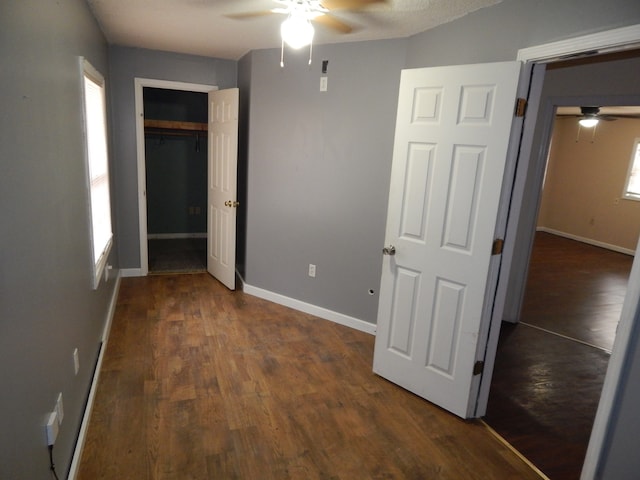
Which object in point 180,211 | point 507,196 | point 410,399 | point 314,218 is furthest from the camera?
point 180,211

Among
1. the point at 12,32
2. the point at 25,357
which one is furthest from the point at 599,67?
the point at 25,357

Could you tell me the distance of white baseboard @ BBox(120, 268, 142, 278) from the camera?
4742mm

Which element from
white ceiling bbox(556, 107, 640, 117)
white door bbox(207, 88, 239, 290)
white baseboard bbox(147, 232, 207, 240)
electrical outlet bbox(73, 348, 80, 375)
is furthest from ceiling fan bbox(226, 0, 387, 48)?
white ceiling bbox(556, 107, 640, 117)

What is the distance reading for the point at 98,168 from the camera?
3248mm

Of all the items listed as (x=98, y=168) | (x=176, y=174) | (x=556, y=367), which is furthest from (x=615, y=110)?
(x=98, y=168)

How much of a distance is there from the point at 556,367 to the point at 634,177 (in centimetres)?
620

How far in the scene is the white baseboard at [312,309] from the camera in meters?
3.73

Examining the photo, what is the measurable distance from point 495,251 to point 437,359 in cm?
80

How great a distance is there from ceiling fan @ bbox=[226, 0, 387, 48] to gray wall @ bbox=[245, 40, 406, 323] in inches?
20.4

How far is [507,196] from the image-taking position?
2295 mm

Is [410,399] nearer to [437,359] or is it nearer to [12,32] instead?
[437,359]

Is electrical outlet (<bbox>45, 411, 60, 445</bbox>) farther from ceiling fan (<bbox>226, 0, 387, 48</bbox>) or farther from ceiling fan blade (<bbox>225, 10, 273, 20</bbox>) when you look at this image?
ceiling fan blade (<bbox>225, 10, 273, 20</bbox>)

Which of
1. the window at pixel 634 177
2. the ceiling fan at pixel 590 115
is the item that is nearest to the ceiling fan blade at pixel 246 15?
the ceiling fan at pixel 590 115

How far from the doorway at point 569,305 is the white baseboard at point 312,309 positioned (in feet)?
3.78
